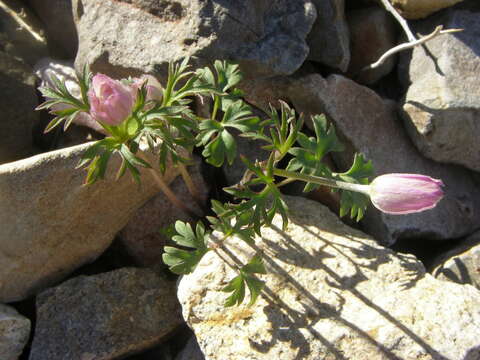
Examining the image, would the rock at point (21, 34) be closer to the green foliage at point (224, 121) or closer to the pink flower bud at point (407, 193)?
the green foliage at point (224, 121)

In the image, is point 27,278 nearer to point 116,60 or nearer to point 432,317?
point 116,60

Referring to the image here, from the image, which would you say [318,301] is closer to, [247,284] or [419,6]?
[247,284]

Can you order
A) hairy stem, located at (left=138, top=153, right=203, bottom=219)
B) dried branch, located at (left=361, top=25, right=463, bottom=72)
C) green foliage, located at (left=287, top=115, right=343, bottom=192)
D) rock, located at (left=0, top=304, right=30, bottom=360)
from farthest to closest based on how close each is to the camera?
dried branch, located at (left=361, top=25, right=463, bottom=72), hairy stem, located at (left=138, top=153, right=203, bottom=219), rock, located at (left=0, top=304, right=30, bottom=360), green foliage, located at (left=287, top=115, right=343, bottom=192)

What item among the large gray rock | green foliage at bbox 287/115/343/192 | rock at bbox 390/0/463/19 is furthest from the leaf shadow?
rock at bbox 390/0/463/19

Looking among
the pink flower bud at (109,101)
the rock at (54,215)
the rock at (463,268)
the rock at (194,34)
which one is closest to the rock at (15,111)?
the rock at (194,34)

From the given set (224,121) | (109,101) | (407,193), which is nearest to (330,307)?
(407,193)

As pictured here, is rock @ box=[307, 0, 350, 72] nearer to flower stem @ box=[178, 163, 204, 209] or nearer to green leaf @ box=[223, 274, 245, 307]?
flower stem @ box=[178, 163, 204, 209]

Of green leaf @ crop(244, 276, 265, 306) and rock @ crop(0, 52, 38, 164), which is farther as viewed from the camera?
rock @ crop(0, 52, 38, 164)
